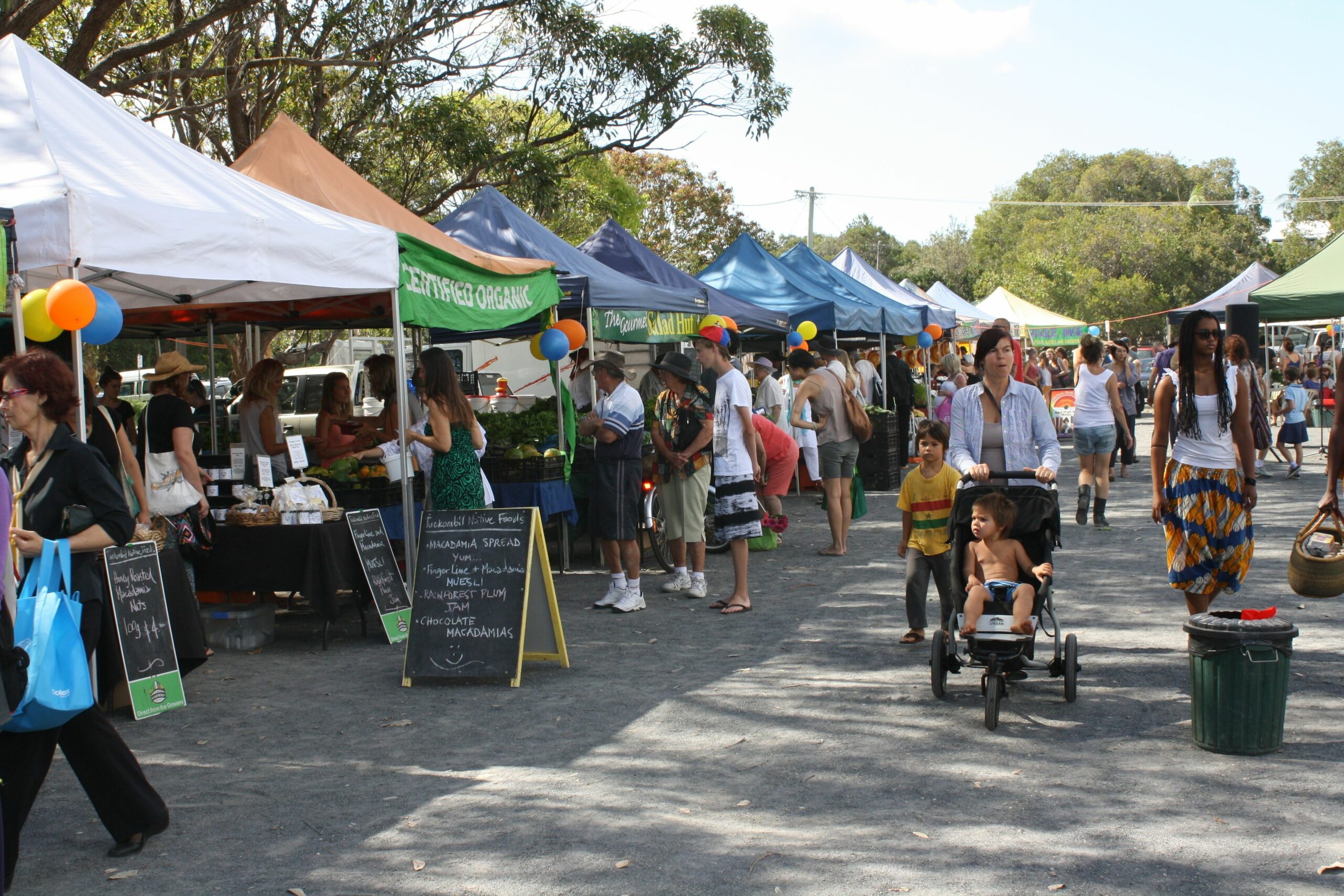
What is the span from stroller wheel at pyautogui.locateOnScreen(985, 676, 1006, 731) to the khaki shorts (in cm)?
349

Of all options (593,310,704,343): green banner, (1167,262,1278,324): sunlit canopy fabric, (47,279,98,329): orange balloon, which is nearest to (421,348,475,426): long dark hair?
(47,279,98,329): orange balloon

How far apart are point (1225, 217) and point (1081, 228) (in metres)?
9.55

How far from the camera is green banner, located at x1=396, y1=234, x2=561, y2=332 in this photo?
8.24 metres

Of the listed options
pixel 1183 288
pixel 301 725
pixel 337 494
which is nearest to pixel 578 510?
pixel 337 494

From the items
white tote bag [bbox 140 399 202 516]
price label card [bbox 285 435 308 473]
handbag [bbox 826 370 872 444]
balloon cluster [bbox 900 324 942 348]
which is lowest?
white tote bag [bbox 140 399 202 516]

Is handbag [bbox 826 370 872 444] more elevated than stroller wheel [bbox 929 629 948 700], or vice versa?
handbag [bbox 826 370 872 444]

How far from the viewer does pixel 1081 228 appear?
6316cm

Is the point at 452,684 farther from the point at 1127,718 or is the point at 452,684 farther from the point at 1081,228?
the point at 1081,228

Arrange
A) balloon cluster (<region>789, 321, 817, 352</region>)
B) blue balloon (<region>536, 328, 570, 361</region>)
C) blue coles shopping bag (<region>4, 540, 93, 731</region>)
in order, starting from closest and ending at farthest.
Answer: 1. blue coles shopping bag (<region>4, 540, 93, 731</region>)
2. blue balloon (<region>536, 328, 570, 361</region>)
3. balloon cluster (<region>789, 321, 817, 352</region>)

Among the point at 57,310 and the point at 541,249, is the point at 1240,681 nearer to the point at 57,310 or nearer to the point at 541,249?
the point at 57,310

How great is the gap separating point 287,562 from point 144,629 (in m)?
1.48

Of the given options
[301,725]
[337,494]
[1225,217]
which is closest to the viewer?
[301,725]

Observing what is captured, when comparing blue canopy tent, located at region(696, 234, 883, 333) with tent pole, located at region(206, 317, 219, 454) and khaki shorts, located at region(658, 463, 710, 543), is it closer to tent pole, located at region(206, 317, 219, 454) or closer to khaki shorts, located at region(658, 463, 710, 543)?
tent pole, located at region(206, 317, 219, 454)

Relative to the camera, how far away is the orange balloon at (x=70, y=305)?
5180 millimetres
